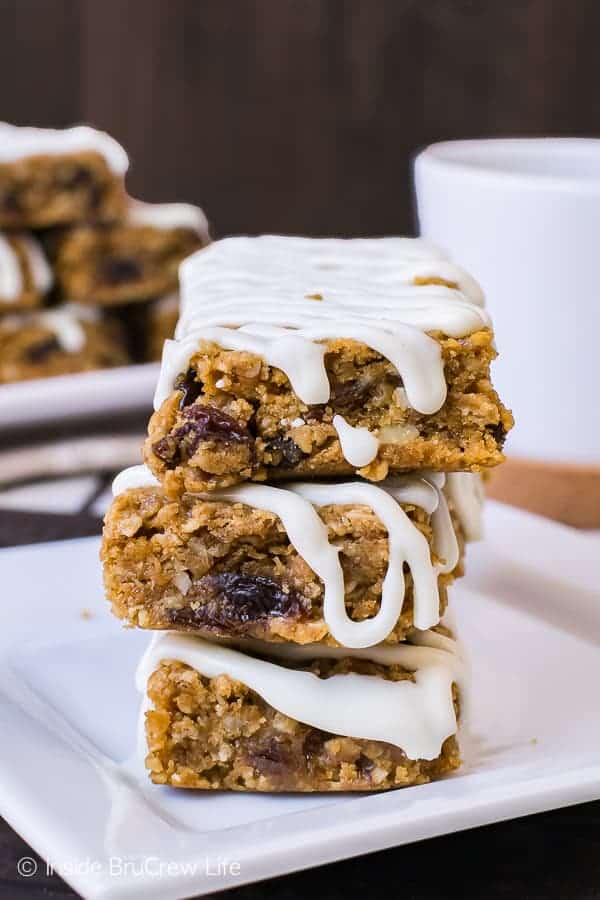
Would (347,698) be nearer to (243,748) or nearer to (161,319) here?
(243,748)

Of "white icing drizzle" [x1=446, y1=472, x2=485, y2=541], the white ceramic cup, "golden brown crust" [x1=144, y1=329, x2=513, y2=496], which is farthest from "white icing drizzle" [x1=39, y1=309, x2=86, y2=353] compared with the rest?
"golden brown crust" [x1=144, y1=329, x2=513, y2=496]

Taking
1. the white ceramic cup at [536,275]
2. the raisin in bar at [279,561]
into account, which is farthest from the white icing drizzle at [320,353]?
the white ceramic cup at [536,275]

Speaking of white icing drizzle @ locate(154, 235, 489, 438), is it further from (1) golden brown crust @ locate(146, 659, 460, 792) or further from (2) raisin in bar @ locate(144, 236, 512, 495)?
(1) golden brown crust @ locate(146, 659, 460, 792)

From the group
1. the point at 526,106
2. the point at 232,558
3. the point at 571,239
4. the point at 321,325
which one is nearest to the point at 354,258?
the point at 321,325

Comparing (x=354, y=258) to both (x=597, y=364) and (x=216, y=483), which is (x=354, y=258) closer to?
(x=216, y=483)

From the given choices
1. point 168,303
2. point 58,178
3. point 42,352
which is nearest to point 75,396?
point 42,352

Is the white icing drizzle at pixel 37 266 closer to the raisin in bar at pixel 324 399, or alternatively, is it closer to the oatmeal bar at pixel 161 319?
the oatmeal bar at pixel 161 319

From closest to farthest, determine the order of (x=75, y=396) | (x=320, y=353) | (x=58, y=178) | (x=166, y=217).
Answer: (x=320, y=353) → (x=75, y=396) → (x=58, y=178) → (x=166, y=217)
